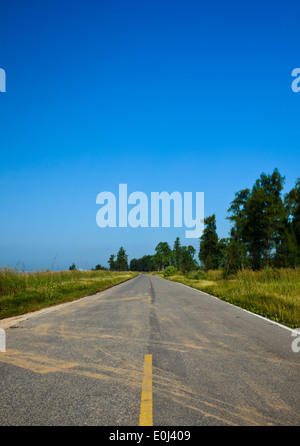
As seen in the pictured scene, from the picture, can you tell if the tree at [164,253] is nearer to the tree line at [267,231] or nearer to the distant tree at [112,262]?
the distant tree at [112,262]

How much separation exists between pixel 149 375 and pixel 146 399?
2.31ft

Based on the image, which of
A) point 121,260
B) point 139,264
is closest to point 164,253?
point 121,260

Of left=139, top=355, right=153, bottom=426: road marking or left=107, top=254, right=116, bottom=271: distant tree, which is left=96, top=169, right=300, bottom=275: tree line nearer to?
left=139, top=355, right=153, bottom=426: road marking

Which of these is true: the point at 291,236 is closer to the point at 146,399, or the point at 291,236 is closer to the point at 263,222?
the point at 263,222

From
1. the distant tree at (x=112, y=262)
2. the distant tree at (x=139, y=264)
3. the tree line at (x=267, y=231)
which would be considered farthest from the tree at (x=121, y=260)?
the tree line at (x=267, y=231)

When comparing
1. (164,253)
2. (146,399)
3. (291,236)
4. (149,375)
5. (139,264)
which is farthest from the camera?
(139,264)

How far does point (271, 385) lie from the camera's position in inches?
136

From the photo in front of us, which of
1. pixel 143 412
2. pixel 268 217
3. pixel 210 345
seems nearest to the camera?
pixel 143 412

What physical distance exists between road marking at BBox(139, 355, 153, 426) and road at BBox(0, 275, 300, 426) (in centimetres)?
1

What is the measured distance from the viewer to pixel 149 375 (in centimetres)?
369

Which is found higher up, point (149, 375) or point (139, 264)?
point (149, 375)
